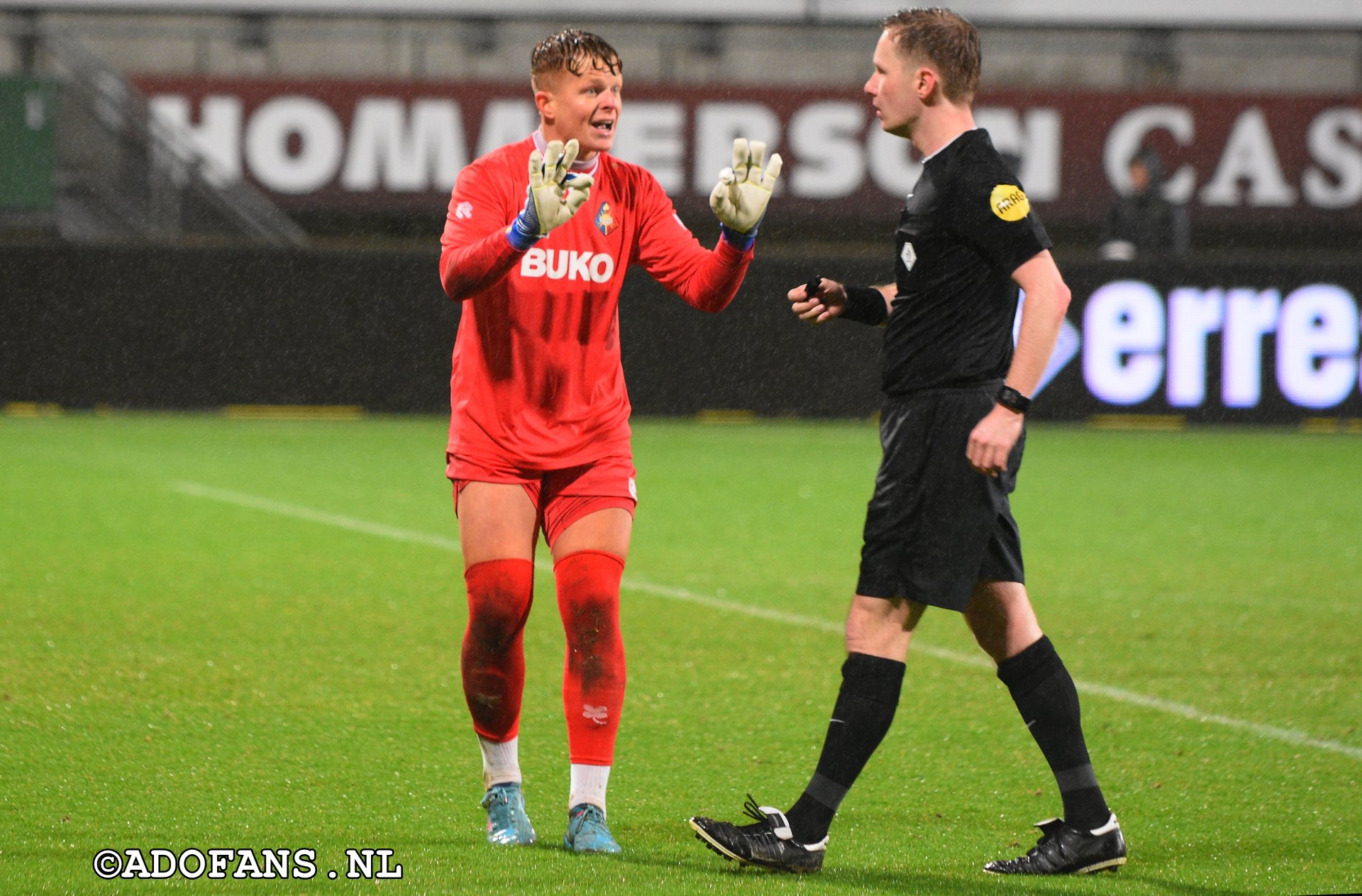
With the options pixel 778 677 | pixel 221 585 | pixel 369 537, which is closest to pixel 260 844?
pixel 778 677

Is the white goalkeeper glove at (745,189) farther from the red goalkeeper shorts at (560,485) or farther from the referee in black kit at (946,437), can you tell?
the red goalkeeper shorts at (560,485)

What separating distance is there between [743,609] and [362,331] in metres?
10.6

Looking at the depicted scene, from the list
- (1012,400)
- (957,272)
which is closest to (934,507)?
(1012,400)

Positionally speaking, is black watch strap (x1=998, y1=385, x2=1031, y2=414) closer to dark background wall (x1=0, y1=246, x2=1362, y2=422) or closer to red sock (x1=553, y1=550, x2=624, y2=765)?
red sock (x1=553, y1=550, x2=624, y2=765)

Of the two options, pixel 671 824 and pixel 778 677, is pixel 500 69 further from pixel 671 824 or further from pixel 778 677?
pixel 671 824

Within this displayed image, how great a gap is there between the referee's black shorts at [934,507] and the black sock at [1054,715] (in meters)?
0.29

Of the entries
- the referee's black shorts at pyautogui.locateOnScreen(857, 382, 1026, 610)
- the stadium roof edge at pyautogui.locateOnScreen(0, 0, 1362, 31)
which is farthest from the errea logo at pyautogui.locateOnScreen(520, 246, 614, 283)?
the stadium roof edge at pyautogui.locateOnScreen(0, 0, 1362, 31)

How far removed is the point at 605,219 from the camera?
4422mm

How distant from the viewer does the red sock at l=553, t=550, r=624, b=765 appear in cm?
428

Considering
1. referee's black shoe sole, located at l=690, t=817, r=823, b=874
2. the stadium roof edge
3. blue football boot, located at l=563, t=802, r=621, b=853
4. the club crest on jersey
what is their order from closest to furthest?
referee's black shoe sole, located at l=690, t=817, r=823, b=874 < blue football boot, located at l=563, t=802, r=621, b=853 < the club crest on jersey < the stadium roof edge

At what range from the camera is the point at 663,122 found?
2308 cm

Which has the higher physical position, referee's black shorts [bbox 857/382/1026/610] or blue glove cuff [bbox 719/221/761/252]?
blue glove cuff [bbox 719/221/761/252]

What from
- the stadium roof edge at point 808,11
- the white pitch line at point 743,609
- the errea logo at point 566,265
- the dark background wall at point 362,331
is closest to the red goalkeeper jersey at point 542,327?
the errea logo at point 566,265

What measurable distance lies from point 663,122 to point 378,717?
1803cm
